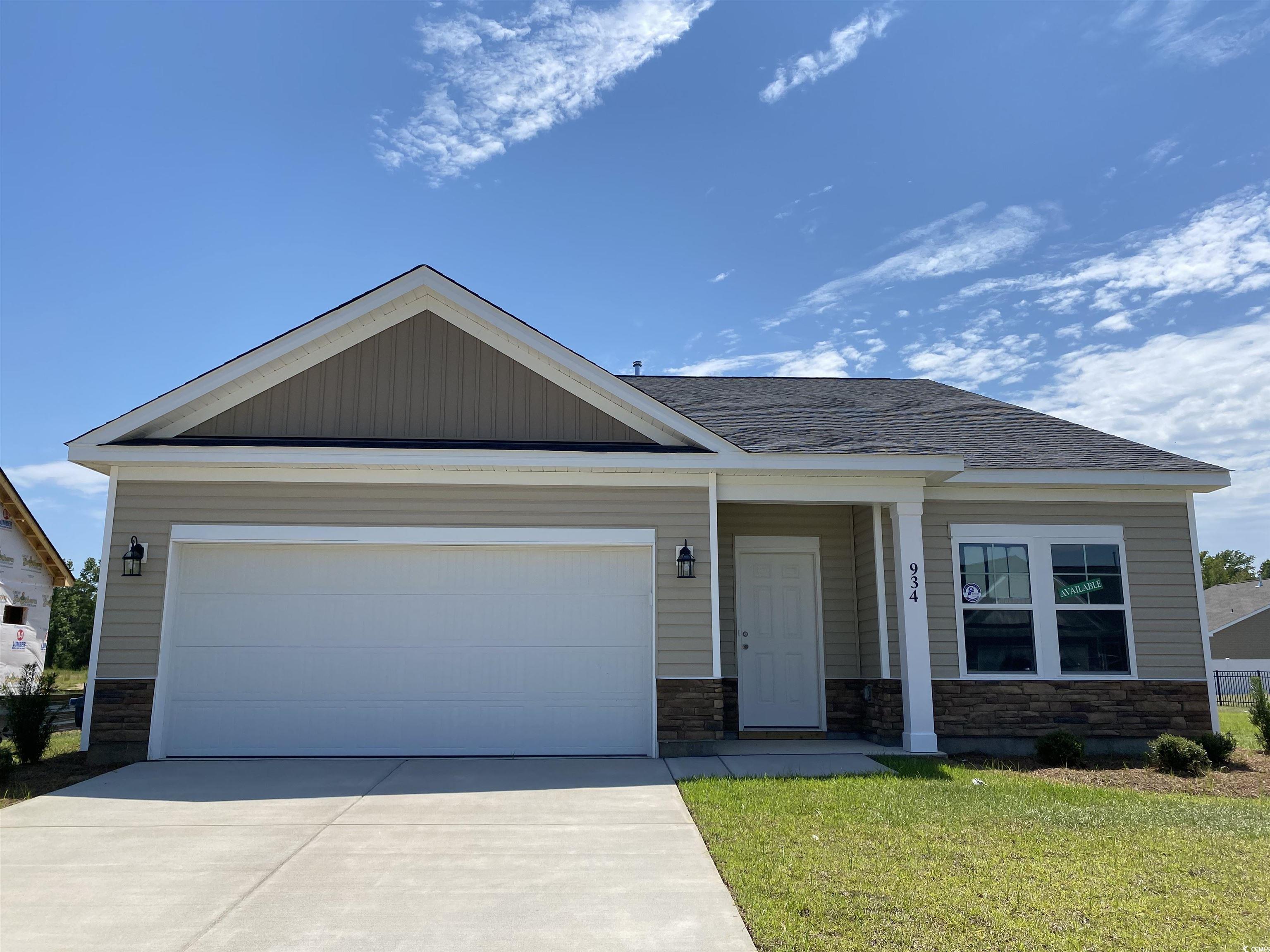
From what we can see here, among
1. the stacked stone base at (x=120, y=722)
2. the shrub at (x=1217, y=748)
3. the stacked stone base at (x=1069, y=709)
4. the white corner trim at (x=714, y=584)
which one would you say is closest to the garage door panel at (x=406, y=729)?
the stacked stone base at (x=120, y=722)

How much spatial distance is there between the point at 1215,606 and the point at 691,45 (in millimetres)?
36707

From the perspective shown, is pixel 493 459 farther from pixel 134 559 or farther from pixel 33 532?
pixel 33 532

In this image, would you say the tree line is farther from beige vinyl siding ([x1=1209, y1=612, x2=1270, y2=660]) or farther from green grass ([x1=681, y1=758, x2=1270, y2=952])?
green grass ([x1=681, y1=758, x2=1270, y2=952])

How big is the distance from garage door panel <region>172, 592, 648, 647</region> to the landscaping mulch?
167 inches

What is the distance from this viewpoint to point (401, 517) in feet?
30.6

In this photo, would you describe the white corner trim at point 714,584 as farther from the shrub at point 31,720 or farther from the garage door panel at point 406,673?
the shrub at point 31,720

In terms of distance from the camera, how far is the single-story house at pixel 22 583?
15242mm

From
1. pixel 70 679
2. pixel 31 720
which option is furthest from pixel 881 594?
pixel 70 679

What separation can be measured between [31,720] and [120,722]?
0.93 meters

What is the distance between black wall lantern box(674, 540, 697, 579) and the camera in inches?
365

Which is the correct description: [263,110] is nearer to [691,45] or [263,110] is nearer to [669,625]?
[691,45]

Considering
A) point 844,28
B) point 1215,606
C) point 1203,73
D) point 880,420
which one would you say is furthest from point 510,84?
point 1215,606

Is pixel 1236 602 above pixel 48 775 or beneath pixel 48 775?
above

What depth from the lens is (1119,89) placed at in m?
10.7
